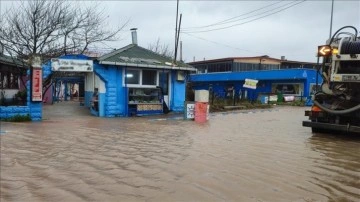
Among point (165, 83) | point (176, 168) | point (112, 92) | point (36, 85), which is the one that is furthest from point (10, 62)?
point (176, 168)

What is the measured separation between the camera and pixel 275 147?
355 inches

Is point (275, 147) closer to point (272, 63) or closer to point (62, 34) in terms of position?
point (62, 34)

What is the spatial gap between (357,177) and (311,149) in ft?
9.23

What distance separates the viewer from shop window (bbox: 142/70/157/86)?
20.5 m

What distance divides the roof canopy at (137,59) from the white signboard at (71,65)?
0.68 metres

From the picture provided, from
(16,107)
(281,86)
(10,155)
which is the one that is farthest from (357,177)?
(281,86)

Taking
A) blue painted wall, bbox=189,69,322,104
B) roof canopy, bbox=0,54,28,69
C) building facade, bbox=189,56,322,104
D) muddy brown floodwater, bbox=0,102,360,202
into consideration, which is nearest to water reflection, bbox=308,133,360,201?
muddy brown floodwater, bbox=0,102,360,202

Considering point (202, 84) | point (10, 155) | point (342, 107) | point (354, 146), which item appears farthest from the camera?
point (202, 84)

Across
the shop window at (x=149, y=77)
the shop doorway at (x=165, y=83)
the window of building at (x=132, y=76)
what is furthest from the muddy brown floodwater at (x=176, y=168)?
the shop doorway at (x=165, y=83)

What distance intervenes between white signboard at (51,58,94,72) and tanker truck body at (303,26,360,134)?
35.1 ft

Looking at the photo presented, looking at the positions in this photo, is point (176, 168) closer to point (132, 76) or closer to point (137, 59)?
point (132, 76)

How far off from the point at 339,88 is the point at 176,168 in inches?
277

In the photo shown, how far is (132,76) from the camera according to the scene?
2016 cm

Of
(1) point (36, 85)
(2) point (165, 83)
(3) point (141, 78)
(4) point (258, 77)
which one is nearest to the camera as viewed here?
(1) point (36, 85)
